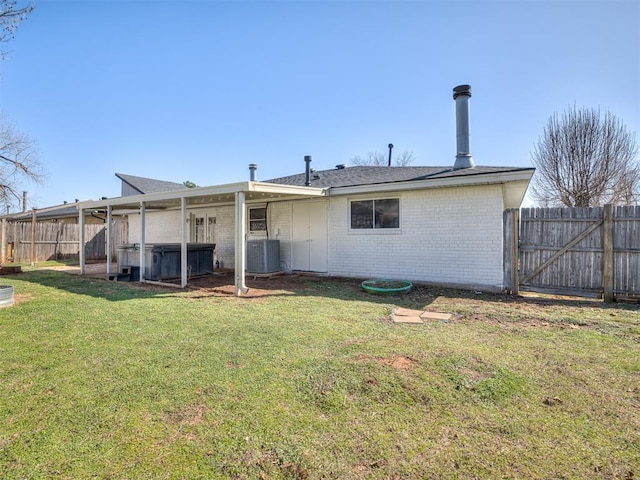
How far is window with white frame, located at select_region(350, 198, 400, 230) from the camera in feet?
28.9

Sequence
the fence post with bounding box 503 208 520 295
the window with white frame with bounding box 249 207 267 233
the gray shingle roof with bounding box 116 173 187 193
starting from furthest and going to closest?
the gray shingle roof with bounding box 116 173 187 193 → the window with white frame with bounding box 249 207 267 233 → the fence post with bounding box 503 208 520 295

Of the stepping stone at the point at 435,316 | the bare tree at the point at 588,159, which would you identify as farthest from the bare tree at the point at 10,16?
the bare tree at the point at 588,159

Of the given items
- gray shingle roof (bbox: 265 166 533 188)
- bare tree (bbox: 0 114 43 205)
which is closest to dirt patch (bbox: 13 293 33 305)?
bare tree (bbox: 0 114 43 205)

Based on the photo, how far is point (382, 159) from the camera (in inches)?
1310

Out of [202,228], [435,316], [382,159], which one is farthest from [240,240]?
[382,159]

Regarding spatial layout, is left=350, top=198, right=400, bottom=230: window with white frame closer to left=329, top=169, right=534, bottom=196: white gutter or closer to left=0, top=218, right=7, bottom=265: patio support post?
left=329, top=169, right=534, bottom=196: white gutter

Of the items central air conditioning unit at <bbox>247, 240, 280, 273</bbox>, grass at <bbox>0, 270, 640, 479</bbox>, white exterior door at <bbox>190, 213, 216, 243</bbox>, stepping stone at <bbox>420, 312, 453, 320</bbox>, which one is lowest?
grass at <bbox>0, 270, 640, 479</bbox>

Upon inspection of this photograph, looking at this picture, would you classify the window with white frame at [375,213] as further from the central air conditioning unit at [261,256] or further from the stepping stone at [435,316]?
the stepping stone at [435,316]

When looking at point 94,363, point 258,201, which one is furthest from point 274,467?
point 258,201

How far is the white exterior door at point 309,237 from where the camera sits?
10.1 meters

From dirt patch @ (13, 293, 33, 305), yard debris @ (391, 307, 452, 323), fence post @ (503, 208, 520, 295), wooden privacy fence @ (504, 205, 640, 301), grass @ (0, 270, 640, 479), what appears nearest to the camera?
grass @ (0, 270, 640, 479)

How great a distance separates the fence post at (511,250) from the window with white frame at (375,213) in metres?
2.51

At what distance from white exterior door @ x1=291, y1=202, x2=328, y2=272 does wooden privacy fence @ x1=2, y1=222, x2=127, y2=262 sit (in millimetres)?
12563

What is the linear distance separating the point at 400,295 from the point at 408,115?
12.4m
